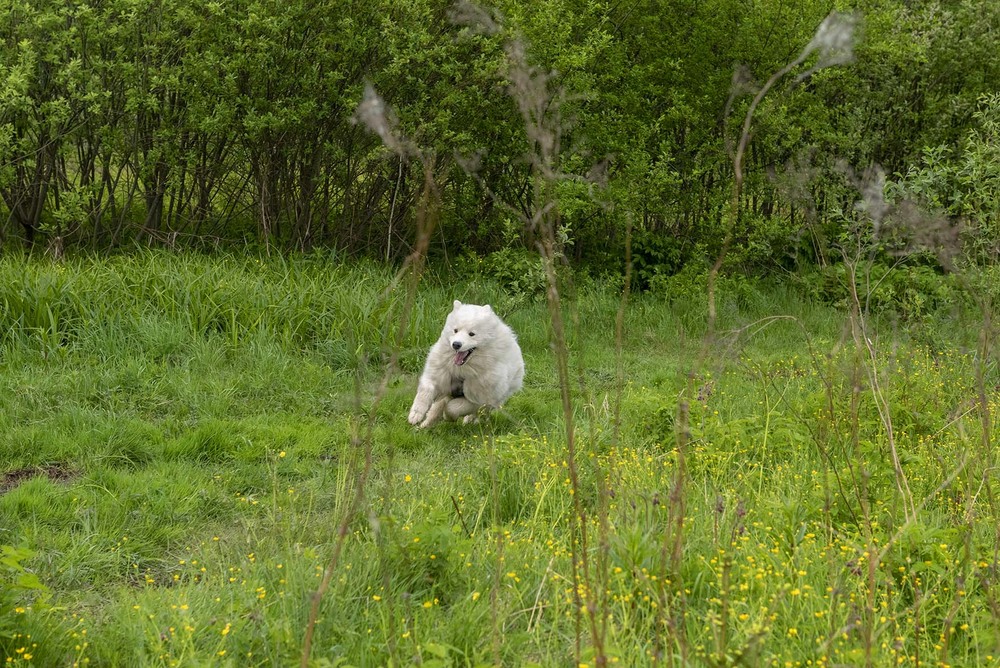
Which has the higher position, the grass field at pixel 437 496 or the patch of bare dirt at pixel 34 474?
the grass field at pixel 437 496

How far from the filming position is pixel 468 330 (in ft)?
18.8

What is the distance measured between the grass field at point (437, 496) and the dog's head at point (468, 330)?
1.77 ft

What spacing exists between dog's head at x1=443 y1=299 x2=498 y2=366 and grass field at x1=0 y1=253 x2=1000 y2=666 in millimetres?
540

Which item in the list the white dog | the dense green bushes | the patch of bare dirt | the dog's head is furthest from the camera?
the dense green bushes

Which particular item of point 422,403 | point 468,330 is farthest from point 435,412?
point 468,330

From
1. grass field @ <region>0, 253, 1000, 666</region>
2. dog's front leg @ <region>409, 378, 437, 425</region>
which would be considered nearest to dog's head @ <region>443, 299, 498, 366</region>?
dog's front leg @ <region>409, 378, 437, 425</region>

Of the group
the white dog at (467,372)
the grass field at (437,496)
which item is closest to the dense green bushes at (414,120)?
the grass field at (437,496)

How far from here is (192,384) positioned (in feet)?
19.7

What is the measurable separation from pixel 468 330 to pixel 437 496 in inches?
68.7

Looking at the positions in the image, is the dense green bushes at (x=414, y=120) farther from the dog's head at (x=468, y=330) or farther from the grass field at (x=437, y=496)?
the dog's head at (x=468, y=330)

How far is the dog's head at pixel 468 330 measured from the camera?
18.6ft

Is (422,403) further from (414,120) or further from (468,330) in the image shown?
(414,120)

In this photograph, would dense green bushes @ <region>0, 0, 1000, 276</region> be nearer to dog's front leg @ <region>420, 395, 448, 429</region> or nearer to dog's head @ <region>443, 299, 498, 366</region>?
dog's head @ <region>443, 299, 498, 366</region>

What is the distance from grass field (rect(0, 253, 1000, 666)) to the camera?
2812 mm
